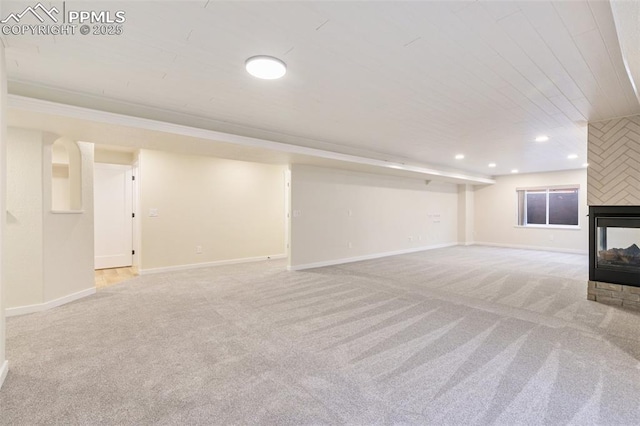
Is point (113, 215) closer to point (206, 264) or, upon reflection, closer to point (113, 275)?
point (113, 275)

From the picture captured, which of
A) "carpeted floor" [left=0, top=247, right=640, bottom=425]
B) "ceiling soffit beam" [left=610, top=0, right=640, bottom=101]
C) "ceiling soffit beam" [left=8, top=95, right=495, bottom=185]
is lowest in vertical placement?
"carpeted floor" [left=0, top=247, right=640, bottom=425]

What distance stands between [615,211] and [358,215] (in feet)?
14.9

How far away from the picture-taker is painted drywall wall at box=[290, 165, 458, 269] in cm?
623

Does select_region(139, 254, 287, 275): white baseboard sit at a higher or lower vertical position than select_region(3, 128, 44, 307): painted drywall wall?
lower

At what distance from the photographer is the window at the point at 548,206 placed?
8.60 meters

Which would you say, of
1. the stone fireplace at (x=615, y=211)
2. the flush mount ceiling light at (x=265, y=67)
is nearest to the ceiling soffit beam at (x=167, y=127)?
the flush mount ceiling light at (x=265, y=67)

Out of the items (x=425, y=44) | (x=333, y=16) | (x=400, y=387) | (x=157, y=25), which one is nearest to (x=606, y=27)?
(x=425, y=44)

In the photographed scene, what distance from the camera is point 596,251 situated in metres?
3.88

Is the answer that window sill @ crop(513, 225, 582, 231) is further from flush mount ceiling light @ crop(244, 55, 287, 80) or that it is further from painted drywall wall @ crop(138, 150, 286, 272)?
flush mount ceiling light @ crop(244, 55, 287, 80)

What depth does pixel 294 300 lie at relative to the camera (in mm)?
3922

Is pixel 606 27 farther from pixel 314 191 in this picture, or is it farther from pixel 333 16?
pixel 314 191

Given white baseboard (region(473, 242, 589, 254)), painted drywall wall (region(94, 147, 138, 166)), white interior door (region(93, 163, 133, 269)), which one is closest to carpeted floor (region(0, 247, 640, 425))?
white interior door (region(93, 163, 133, 269))

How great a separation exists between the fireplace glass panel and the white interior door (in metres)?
8.33

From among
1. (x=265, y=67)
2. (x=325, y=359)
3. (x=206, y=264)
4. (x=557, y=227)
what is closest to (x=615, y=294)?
(x=325, y=359)
